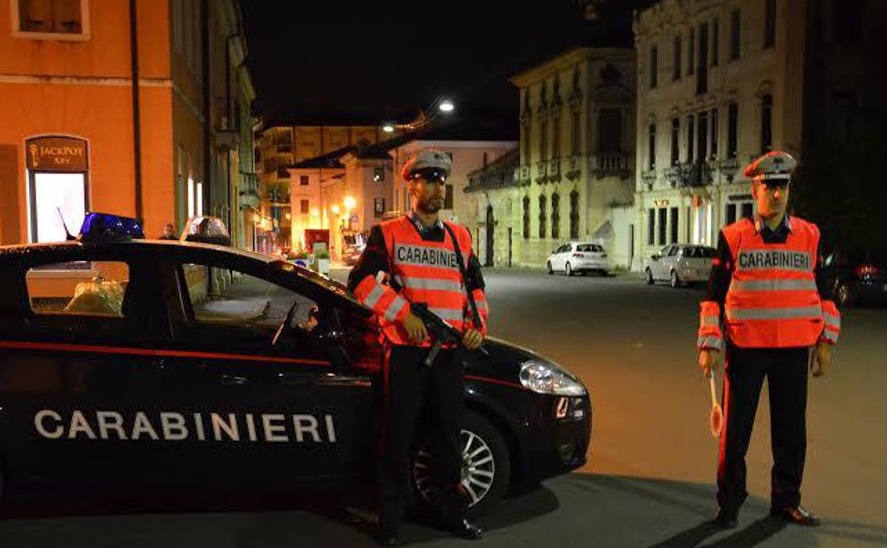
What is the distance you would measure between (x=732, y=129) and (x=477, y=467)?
103 ft

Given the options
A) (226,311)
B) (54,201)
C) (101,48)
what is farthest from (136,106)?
(226,311)

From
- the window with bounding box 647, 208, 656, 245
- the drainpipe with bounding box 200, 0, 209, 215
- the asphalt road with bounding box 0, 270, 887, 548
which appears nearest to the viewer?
the asphalt road with bounding box 0, 270, 887, 548

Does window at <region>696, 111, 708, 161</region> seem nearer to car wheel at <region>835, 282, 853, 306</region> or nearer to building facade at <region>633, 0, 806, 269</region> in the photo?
building facade at <region>633, 0, 806, 269</region>

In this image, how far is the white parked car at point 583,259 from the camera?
36.9 meters

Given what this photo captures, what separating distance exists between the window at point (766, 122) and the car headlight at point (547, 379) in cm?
2817

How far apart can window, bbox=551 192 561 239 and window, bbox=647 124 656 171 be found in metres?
7.98

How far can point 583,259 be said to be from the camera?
37.0 meters

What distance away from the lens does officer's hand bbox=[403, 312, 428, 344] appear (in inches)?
178

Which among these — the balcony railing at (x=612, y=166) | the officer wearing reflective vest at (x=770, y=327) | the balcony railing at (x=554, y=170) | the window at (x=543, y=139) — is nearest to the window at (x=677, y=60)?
the balcony railing at (x=612, y=166)

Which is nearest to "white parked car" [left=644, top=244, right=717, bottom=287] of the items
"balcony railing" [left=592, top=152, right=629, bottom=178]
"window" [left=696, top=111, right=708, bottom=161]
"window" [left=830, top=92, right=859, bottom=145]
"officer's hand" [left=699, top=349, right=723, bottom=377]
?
"window" [left=830, top=92, right=859, bottom=145]

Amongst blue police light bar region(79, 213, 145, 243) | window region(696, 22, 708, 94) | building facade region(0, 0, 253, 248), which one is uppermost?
window region(696, 22, 708, 94)

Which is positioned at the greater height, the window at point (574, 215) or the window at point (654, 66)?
the window at point (654, 66)

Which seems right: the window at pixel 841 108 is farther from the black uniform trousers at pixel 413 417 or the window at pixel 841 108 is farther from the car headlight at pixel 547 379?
the black uniform trousers at pixel 413 417

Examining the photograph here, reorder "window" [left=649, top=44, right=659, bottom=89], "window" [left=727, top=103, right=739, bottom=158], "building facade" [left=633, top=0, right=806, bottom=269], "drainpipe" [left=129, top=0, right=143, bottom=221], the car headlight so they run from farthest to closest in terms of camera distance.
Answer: "window" [left=649, top=44, right=659, bottom=89], "window" [left=727, top=103, right=739, bottom=158], "building facade" [left=633, top=0, right=806, bottom=269], "drainpipe" [left=129, top=0, right=143, bottom=221], the car headlight
